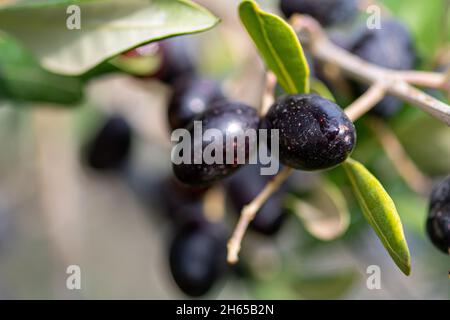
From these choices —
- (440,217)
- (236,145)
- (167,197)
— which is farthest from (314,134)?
(167,197)

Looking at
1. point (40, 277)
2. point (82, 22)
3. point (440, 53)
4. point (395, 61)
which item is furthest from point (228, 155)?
point (40, 277)

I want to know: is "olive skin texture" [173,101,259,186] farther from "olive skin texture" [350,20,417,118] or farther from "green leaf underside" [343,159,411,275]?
"olive skin texture" [350,20,417,118]

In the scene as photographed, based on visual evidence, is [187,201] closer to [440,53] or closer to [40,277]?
[440,53]

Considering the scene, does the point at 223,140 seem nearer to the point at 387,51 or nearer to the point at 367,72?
the point at 367,72

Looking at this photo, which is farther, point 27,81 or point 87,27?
point 27,81

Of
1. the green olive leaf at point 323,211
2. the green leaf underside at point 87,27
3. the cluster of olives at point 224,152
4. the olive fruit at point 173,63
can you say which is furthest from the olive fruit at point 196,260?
the green leaf underside at point 87,27
